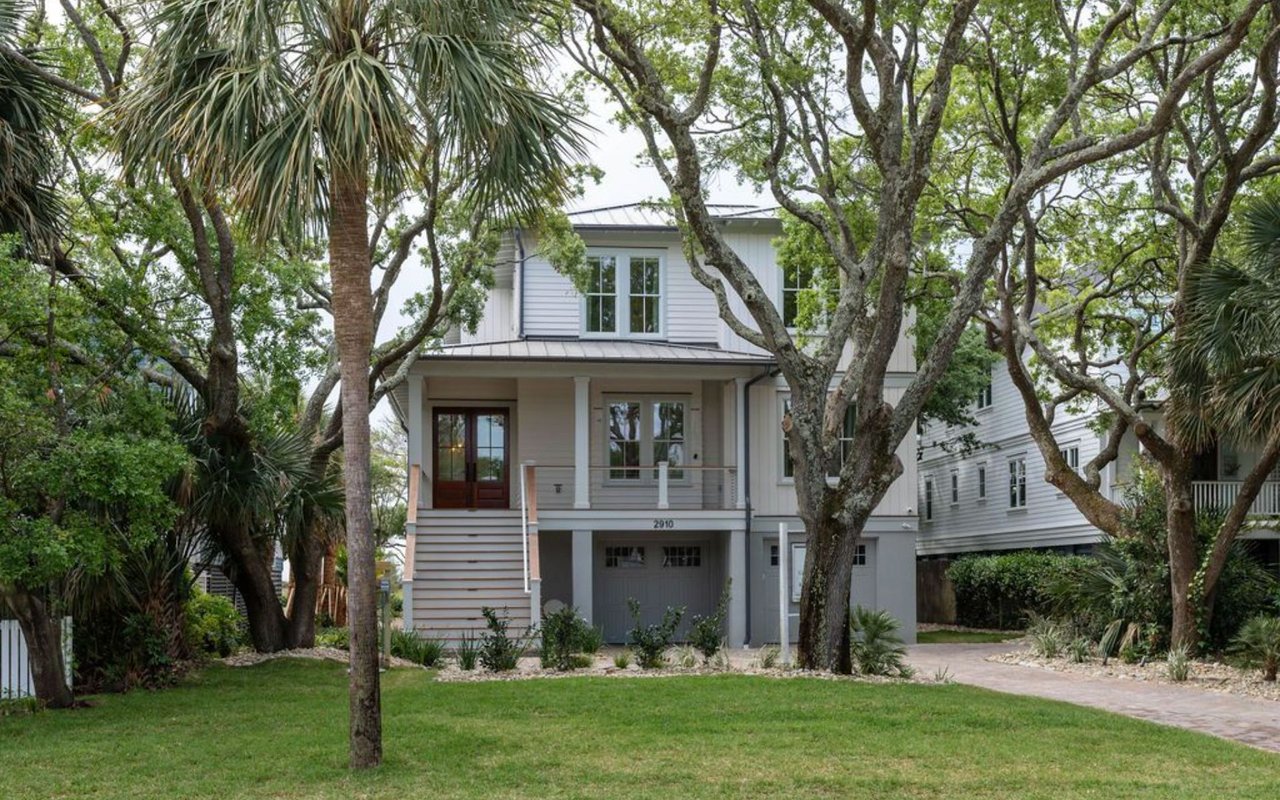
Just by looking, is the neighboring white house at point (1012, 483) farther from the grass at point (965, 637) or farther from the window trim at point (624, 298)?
the window trim at point (624, 298)

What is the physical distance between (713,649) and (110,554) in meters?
8.13

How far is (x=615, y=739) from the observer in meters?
12.0

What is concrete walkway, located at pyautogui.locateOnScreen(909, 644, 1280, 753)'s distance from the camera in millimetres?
14008

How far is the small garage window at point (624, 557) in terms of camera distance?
27.0 meters

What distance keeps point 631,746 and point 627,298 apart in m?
16.3

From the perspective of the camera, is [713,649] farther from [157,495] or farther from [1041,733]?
[157,495]

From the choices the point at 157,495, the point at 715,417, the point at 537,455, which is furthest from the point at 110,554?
the point at 715,417

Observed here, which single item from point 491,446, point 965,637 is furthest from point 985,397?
point 491,446

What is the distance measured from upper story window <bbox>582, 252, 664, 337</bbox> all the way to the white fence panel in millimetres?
13753

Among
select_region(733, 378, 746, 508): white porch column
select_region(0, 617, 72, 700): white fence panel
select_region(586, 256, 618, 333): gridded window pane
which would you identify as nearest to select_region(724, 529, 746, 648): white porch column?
select_region(733, 378, 746, 508): white porch column

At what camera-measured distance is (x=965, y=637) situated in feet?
96.0

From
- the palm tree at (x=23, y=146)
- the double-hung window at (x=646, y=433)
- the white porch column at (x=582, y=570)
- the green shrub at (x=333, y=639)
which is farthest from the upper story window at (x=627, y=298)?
the palm tree at (x=23, y=146)

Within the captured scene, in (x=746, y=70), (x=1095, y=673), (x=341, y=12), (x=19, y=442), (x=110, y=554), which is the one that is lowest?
(x=1095, y=673)

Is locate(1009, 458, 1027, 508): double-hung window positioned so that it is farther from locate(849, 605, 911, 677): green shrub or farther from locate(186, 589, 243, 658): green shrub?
locate(186, 589, 243, 658): green shrub
